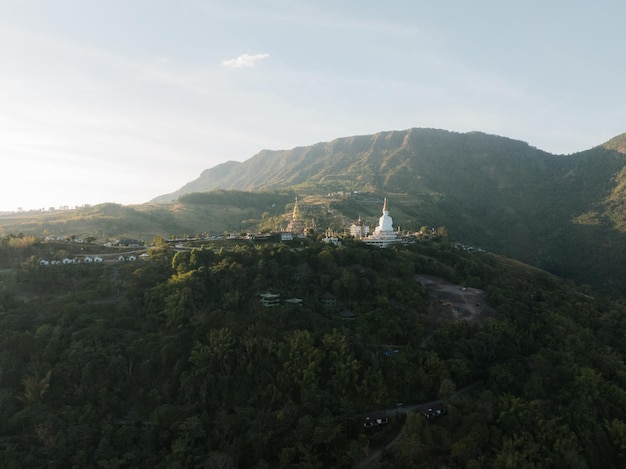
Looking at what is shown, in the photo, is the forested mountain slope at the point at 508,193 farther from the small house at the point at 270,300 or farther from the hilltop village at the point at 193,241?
the small house at the point at 270,300

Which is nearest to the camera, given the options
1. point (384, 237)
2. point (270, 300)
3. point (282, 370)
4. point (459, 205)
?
point (282, 370)

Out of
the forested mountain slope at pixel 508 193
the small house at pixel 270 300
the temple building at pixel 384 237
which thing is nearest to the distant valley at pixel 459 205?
the forested mountain slope at pixel 508 193

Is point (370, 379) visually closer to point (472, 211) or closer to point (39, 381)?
point (39, 381)

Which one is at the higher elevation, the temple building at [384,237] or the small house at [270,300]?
the temple building at [384,237]

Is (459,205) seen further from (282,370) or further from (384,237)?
(282,370)

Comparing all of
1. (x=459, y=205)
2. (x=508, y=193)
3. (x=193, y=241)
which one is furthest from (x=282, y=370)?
(x=508, y=193)

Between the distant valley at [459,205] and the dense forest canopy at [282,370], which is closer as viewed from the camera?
the dense forest canopy at [282,370]

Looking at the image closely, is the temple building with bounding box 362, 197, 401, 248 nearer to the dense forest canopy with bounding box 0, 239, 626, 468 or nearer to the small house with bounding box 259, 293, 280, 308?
the dense forest canopy with bounding box 0, 239, 626, 468

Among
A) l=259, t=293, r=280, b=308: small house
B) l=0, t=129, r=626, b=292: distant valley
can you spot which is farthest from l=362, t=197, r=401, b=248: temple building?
l=0, t=129, r=626, b=292: distant valley

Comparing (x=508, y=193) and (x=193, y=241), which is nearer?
(x=193, y=241)
